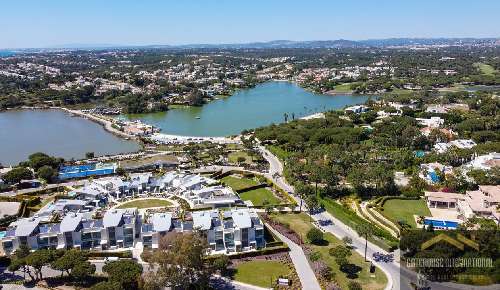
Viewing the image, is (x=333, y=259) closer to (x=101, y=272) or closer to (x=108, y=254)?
(x=101, y=272)

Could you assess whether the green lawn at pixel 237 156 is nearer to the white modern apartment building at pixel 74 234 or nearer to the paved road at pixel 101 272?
the white modern apartment building at pixel 74 234

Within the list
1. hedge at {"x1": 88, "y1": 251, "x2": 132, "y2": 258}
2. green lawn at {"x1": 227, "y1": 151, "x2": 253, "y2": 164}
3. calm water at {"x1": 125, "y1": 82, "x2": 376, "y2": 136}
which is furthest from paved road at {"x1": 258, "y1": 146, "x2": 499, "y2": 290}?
calm water at {"x1": 125, "y1": 82, "x2": 376, "y2": 136}

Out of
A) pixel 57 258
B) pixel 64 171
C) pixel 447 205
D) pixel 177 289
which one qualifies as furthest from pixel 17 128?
pixel 447 205

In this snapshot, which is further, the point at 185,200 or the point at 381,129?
the point at 381,129

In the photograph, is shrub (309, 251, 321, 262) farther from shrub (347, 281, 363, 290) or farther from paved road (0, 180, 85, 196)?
paved road (0, 180, 85, 196)

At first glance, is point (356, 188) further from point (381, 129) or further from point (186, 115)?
point (186, 115)

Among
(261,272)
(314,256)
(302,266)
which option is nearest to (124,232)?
(261,272)
